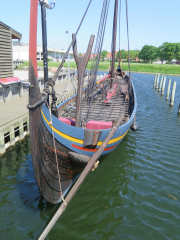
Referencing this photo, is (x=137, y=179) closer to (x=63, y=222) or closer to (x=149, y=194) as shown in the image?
(x=149, y=194)

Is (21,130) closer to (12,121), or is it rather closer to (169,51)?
(12,121)

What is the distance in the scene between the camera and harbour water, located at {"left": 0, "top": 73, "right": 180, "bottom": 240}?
609cm

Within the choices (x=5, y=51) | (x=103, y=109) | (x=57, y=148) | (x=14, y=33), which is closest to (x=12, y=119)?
(x=103, y=109)

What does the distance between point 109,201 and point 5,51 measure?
15817 mm

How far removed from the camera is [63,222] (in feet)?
20.7

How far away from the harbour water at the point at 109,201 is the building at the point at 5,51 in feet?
28.5

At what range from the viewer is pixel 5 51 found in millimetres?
16688

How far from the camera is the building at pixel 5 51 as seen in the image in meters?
16.1

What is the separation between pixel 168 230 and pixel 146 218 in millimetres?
777

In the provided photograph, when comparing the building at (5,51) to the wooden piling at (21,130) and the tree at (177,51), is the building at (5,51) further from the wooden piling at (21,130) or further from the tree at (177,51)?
the tree at (177,51)

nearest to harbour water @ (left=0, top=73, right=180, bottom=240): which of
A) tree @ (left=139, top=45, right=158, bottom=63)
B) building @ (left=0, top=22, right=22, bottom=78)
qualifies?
building @ (left=0, top=22, right=22, bottom=78)

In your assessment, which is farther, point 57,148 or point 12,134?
point 12,134

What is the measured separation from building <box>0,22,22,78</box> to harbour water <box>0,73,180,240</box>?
8.67 m

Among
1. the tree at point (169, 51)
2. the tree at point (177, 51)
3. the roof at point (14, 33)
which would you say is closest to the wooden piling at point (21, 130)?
the roof at point (14, 33)
